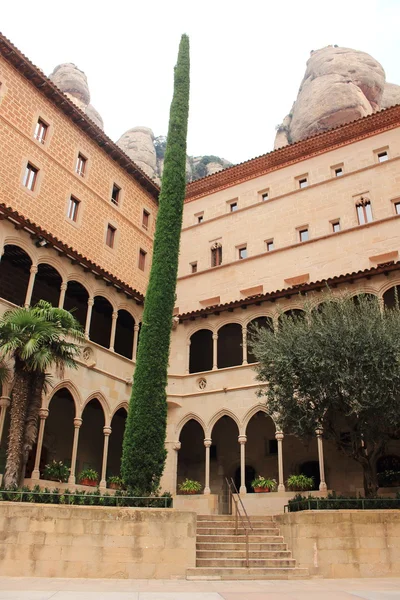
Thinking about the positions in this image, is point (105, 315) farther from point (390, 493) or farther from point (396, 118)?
point (396, 118)

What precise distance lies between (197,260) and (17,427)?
15.7m

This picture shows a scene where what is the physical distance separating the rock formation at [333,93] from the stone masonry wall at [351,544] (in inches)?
1290

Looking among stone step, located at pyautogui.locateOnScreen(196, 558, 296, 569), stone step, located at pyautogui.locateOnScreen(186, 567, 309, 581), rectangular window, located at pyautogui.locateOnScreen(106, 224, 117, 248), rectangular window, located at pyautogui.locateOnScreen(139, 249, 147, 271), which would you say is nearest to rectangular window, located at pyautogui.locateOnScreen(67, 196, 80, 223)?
rectangular window, located at pyautogui.locateOnScreen(106, 224, 117, 248)

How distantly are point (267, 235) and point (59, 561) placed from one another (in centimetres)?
1821

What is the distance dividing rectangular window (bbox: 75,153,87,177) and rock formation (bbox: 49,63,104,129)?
30912mm

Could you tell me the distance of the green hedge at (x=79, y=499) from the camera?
35.5ft

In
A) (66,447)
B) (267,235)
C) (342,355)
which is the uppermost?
(267,235)

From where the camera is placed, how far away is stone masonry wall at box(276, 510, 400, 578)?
10.8 metres

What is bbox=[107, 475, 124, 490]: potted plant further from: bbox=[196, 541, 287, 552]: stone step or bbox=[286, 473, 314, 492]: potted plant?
bbox=[196, 541, 287, 552]: stone step

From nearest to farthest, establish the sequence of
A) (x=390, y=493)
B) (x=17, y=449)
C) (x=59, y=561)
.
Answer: (x=59, y=561) < (x=17, y=449) < (x=390, y=493)

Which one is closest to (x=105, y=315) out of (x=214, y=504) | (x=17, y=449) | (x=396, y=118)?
(x=214, y=504)

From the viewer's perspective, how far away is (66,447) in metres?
19.9

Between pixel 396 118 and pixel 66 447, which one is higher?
pixel 396 118

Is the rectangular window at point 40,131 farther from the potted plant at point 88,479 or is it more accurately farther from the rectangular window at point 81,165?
the potted plant at point 88,479
